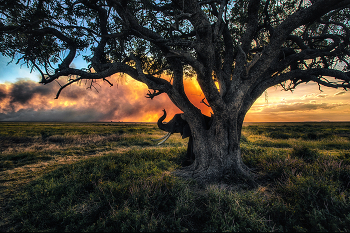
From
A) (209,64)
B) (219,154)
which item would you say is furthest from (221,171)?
(209,64)

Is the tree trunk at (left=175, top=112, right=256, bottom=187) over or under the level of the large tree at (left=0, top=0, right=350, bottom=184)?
under

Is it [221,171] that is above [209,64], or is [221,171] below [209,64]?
below

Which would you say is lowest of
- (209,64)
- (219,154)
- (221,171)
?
(221,171)

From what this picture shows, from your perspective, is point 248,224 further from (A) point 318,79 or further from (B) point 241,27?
(B) point 241,27

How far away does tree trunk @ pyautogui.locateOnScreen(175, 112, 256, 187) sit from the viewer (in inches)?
243

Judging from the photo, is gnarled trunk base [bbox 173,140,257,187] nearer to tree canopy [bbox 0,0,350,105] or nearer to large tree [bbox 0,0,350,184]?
large tree [bbox 0,0,350,184]

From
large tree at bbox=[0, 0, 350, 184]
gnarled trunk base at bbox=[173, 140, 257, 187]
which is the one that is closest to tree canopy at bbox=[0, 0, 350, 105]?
large tree at bbox=[0, 0, 350, 184]

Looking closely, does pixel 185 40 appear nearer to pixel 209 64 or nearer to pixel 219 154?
pixel 209 64

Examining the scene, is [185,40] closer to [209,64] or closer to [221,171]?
[209,64]

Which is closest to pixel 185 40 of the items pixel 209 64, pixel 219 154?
pixel 209 64

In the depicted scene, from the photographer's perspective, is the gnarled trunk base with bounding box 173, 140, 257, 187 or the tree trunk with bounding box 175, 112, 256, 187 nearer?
the gnarled trunk base with bounding box 173, 140, 257, 187

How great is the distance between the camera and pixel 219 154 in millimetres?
6340

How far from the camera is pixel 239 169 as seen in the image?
632cm

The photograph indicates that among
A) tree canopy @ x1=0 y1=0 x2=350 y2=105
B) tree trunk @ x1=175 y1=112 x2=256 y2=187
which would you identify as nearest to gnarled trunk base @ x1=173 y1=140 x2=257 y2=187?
tree trunk @ x1=175 y1=112 x2=256 y2=187
